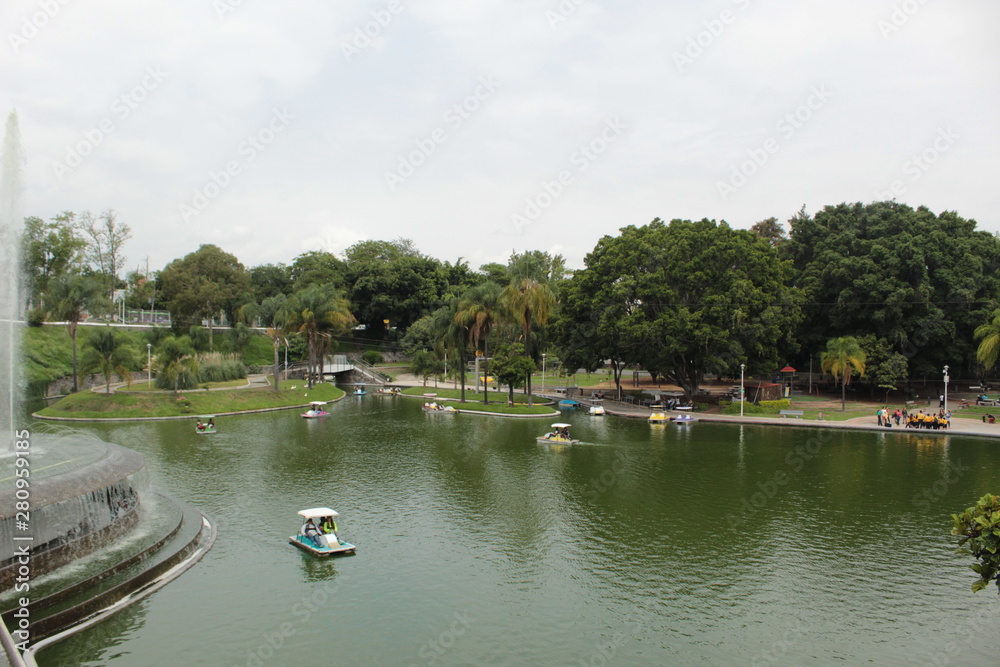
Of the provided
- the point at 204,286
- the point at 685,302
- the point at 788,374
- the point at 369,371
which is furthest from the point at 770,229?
the point at 204,286

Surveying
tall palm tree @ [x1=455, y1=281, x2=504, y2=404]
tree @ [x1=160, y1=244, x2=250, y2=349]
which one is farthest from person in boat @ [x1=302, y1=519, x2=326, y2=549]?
tree @ [x1=160, y1=244, x2=250, y2=349]

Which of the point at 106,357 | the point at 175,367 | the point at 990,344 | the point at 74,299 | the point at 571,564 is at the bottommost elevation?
the point at 571,564

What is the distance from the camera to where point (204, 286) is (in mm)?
82625

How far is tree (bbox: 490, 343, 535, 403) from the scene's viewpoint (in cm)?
5775

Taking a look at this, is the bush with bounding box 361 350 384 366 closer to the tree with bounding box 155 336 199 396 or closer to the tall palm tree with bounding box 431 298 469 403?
the tall palm tree with bounding box 431 298 469 403

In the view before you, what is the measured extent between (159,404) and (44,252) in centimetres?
3912

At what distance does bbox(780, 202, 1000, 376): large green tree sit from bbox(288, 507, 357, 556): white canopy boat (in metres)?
58.4

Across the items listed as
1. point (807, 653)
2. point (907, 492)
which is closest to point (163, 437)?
point (807, 653)

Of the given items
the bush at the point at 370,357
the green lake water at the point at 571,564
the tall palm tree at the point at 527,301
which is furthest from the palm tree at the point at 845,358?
the bush at the point at 370,357

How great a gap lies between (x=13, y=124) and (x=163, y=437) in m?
24.1

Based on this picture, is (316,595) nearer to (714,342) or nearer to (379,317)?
(714,342)

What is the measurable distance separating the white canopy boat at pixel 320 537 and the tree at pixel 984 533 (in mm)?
17314

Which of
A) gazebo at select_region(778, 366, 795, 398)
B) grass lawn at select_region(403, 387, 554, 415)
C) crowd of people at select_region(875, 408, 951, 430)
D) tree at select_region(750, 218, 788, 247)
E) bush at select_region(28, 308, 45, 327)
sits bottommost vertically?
grass lawn at select_region(403, 387, 554, 415)

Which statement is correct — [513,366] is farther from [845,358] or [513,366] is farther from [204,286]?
[204,286]
